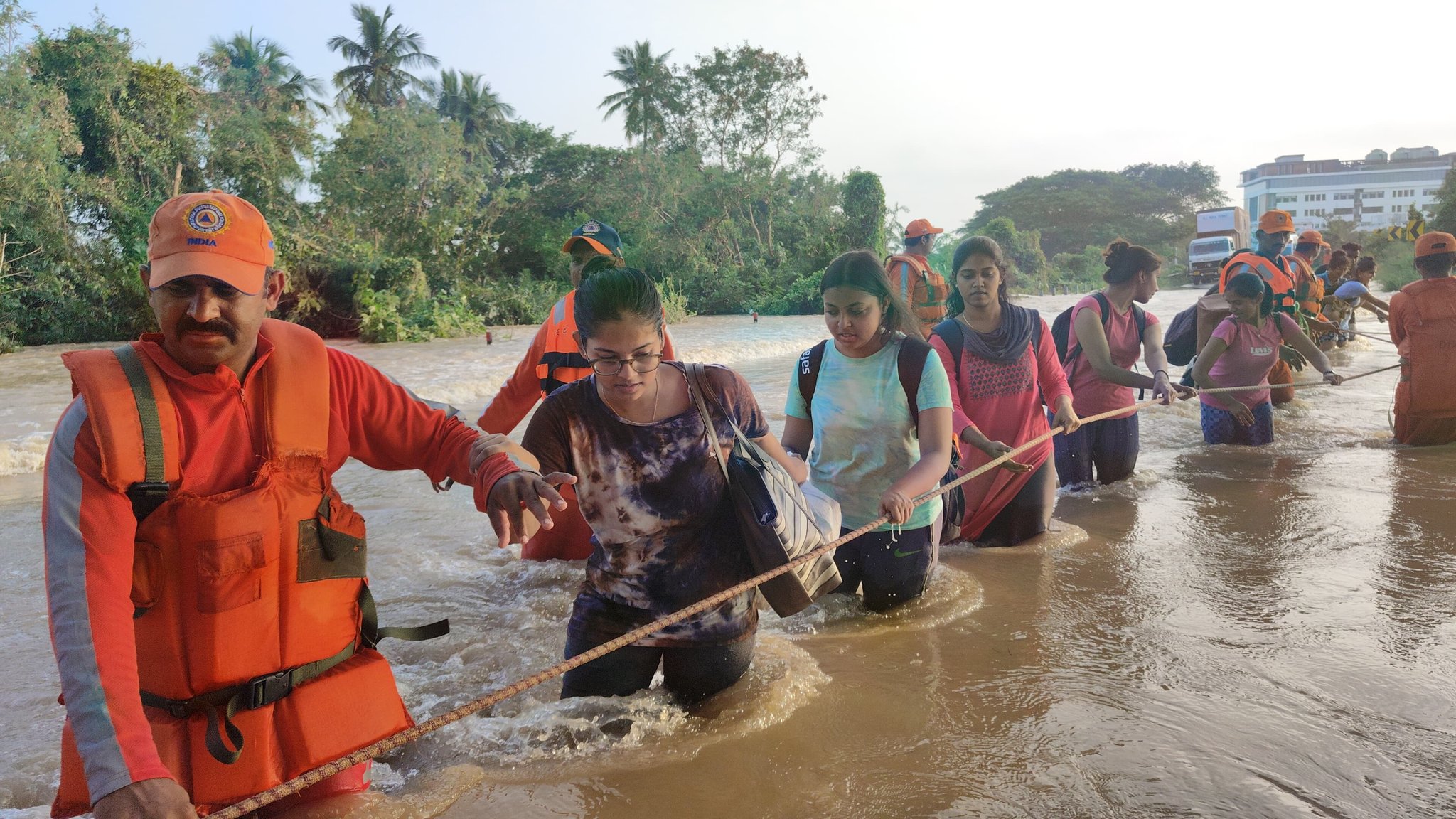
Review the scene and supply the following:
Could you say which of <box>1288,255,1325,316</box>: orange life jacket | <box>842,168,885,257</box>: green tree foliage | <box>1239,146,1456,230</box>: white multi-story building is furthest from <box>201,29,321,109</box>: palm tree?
<box>1239,146,1456,230</box>: white multi-story building

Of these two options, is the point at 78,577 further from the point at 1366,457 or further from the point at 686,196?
the point at 686,196

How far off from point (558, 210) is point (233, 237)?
3376 cm

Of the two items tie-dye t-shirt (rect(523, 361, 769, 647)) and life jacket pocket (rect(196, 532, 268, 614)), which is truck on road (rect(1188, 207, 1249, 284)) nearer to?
tie-dye t-shirt (rect(523, 361, 769, 647))

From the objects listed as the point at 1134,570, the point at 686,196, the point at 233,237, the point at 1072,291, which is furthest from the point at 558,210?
the point at 233,237

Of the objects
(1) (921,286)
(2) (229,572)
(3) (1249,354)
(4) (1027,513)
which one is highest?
(1) (921,286)

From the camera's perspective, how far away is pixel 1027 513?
567 centimetres

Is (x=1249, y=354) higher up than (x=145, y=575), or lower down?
lower down

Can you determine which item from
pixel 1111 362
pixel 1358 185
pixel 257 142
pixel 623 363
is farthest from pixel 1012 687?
pixel 1358 185

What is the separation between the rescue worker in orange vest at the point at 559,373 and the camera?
483cm

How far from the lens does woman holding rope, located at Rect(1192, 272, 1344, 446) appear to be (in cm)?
793

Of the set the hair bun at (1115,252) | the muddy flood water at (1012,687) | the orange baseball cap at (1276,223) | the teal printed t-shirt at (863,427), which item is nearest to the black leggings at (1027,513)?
the muddy flood water at (1012,687)

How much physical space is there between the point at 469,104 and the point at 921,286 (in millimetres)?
39500

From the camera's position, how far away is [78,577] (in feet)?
6.05

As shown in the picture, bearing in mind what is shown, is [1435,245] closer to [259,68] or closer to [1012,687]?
[1012,687]
